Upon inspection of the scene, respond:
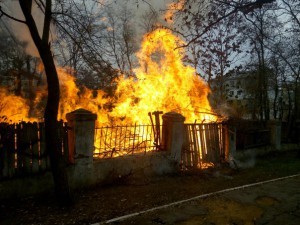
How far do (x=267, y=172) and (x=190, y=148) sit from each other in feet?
11.4

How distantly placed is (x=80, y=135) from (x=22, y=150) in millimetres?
1618

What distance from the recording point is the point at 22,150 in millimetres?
7492

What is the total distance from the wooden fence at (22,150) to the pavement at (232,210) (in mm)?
2668

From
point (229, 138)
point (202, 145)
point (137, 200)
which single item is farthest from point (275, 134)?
point (137, 200)

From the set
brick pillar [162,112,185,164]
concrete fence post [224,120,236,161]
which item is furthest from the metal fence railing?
concrete fence post [224,120,236,161]

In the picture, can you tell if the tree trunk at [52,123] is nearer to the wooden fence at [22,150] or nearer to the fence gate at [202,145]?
the wooden fence at [22,150]

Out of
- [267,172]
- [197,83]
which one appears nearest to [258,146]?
[267,172]

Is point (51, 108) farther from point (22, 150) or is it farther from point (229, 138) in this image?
point (229, 138)

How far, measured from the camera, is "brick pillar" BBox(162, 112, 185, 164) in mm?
10680

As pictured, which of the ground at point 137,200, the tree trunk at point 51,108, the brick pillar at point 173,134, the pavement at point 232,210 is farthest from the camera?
the brick pillar at point 173,134

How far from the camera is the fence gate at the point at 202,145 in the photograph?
11336mm

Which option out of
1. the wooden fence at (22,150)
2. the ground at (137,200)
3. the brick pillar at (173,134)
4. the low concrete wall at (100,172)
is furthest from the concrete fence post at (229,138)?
the wooden fence at (22,150)

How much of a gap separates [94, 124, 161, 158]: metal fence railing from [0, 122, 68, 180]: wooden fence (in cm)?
203

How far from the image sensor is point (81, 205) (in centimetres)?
731
